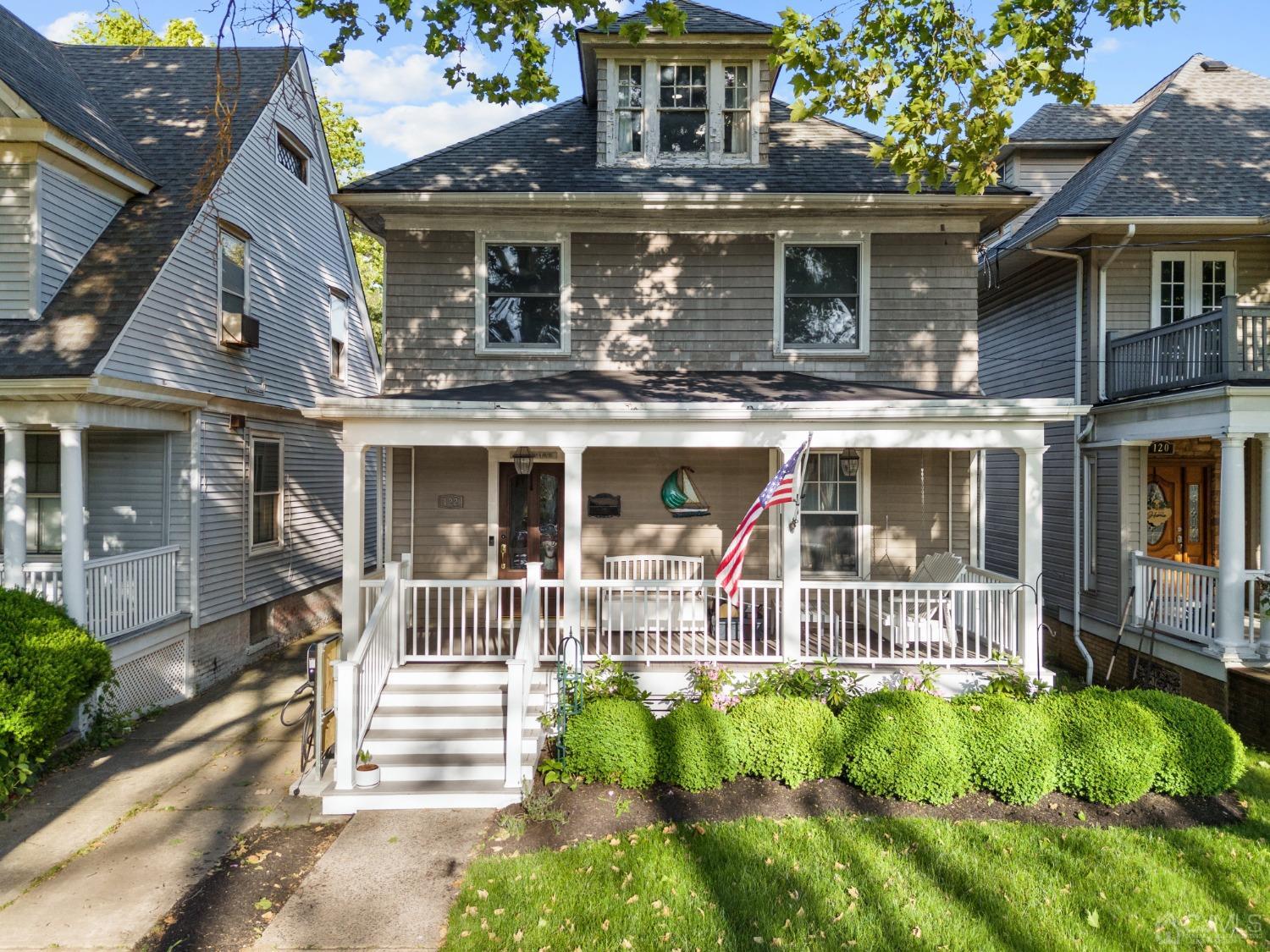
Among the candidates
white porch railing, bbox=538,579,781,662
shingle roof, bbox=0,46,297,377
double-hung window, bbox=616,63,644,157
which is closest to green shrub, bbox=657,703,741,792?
white porch railing, bbox=538,579,781,662

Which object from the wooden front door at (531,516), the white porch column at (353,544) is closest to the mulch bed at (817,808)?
the white porch column at (353,544)

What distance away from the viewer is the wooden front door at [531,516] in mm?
9516

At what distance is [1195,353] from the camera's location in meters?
9.17

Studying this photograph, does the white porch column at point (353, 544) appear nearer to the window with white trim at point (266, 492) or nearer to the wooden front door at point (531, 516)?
the wooden front door at point (531, 516)

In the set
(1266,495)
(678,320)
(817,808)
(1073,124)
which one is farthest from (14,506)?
(1073,124)

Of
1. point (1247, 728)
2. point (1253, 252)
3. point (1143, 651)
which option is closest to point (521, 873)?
point (1247, 728)

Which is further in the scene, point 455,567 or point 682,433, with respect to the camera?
point 455,567

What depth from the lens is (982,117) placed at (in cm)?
705

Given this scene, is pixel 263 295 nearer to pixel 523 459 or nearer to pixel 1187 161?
pixel 523 459

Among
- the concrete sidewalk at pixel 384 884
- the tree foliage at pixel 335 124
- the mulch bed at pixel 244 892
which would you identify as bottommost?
the mulch bed at pixel 244 892

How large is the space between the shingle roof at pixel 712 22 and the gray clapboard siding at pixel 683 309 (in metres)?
2.71

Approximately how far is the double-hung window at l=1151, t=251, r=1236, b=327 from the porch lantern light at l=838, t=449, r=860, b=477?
5.02m

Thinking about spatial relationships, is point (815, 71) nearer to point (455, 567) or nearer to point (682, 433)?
point (682, 433)

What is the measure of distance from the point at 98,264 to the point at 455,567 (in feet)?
18.3
